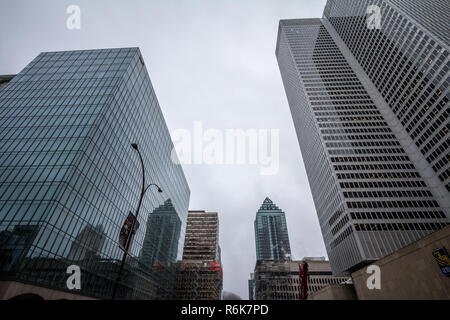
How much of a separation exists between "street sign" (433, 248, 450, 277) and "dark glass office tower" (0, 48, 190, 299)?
37.9 meters

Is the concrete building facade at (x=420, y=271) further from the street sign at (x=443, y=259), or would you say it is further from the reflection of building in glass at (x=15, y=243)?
the reflection of building in glass at (x=15, y=243)

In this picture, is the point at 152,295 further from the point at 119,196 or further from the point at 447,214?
the point at 447,214

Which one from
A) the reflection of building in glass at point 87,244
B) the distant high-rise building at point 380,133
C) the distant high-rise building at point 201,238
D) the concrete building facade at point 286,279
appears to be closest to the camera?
the reflection of building in glass at point 87,244

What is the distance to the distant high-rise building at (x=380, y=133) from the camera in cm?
6209

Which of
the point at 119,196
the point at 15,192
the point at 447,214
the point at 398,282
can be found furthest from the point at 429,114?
the point at 15,192

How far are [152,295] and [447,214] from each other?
84344mm

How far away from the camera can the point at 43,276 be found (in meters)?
23.2

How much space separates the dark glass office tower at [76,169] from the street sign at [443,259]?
1492 inches

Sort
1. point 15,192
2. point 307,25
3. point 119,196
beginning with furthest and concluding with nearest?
point 307,25
point 119,196
point 15,192

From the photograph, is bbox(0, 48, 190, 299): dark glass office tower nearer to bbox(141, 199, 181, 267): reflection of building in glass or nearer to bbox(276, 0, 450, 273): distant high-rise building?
bbox(141, 199, 181, 267): reflection of building in glass

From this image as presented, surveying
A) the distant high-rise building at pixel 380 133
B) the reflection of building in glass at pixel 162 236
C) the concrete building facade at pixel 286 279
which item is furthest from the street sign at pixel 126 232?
the concrete building facade at pixel 286 279
